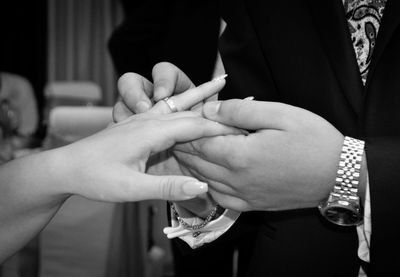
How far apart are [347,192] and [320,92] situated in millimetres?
206

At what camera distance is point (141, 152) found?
2.60 feet

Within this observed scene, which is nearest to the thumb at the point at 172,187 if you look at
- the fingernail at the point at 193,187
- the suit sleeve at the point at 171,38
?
the fingernail at the point at 193,187

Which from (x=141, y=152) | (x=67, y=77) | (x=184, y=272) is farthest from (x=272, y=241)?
(x=67, y=77)

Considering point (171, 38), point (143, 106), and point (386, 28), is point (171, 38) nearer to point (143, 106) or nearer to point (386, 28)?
point (143, 106)

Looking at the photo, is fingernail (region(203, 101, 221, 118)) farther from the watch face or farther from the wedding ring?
the watch face

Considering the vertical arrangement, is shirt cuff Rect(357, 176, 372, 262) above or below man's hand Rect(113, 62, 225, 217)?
below

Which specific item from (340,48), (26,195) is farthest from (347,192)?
(26,195)

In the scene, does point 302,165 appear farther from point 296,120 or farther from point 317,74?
point 317,74

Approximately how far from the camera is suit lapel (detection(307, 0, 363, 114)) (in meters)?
0.82

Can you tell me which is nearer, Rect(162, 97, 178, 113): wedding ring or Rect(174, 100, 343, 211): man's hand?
Rect(174, 100, 343, 211): man's hand

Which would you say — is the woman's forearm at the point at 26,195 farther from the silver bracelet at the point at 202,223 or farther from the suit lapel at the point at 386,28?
the suit lapel at the point at 386,28

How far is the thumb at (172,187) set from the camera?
2.38 ft

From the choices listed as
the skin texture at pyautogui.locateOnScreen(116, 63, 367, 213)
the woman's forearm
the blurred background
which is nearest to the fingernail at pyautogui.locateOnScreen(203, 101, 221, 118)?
the skin texture at pyautogui.locateOnScreen(116, 63, 367, 213)

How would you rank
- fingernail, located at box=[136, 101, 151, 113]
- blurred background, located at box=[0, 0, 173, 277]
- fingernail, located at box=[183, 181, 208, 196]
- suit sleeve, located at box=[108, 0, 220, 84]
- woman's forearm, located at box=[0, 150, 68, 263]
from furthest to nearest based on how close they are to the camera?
blurred background, located at box=[0, 0, 173, 277] → suit sleeve, located at box=[108, 0, 220, 84] → fingernail, located at box=[136, 101, 151, 113] → woman's forearm, located at box=[0, 150, 68, 263] → fingernail, located at box=[183, 181, 208, 196]
